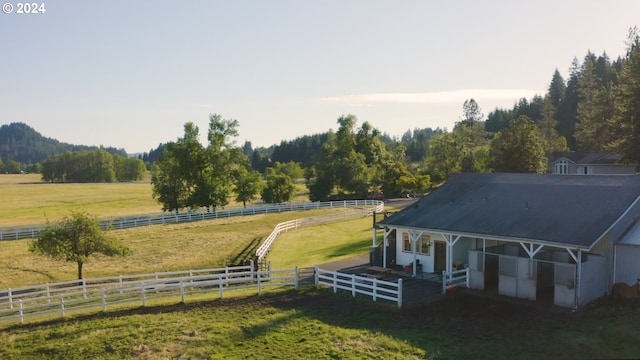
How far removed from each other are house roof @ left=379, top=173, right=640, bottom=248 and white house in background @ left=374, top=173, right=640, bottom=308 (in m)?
0.04

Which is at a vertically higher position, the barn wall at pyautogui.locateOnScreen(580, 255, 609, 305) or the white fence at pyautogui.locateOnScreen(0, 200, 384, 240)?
the barn wall at pyautogui.locateOnScreen(580, 255, 609, 305)

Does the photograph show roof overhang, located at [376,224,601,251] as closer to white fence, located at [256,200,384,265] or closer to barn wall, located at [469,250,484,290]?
barn wall, located at [469,250,484,290]

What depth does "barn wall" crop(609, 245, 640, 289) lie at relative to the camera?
19.6 meters

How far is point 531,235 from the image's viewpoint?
20266 mm

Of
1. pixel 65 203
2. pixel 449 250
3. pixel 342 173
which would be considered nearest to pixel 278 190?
pixel 342 173

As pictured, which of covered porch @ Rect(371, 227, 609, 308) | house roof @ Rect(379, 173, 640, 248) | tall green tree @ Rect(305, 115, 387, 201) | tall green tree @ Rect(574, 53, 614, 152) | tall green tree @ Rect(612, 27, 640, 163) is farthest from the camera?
tall green tree @ Rect(574, 53, 614, 152)

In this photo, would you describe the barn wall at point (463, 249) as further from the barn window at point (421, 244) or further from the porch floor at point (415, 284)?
the barn window at point (421, 244)

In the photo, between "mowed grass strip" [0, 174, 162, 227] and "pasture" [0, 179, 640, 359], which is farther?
"mowed grass strip" [0, 174, 162, 227]

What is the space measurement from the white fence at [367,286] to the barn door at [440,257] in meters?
2.55

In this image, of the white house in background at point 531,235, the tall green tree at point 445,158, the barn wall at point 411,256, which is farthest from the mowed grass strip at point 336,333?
the tall green tree at point 445,158

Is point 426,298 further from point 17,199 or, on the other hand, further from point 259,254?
point 17,199

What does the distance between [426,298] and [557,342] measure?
638cm

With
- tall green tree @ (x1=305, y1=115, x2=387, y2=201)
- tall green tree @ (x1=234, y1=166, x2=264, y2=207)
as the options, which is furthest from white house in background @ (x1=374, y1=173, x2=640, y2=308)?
tall green tree @ (x1=305, y1=115, x2=387, y2=201)

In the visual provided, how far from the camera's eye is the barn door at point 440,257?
24203mm
